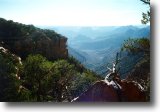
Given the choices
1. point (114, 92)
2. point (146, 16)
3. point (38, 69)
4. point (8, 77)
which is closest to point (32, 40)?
point (38, 69)

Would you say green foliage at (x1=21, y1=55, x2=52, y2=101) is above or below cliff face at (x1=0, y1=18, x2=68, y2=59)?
below

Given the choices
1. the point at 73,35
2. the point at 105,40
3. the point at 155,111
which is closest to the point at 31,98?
the point at 73,35

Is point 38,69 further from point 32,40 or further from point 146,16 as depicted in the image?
point 146,16

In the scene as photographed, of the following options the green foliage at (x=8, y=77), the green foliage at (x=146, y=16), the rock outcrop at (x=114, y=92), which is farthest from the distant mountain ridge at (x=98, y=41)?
the green foliage at (x=8, y=77)

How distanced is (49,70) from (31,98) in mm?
335

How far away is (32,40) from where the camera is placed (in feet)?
9.62

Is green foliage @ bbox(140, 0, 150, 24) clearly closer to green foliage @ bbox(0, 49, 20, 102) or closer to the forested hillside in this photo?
the forested hillside

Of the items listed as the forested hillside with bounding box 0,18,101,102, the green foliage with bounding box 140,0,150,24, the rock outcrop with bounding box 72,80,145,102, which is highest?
the green foliage with bounding box 140,0,150,24

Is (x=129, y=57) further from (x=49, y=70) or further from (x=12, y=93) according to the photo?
(x=12, y=93)

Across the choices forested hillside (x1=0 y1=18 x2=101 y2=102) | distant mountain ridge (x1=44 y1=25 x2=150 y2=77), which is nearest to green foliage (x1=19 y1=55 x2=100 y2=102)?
forested hillside (x1=0 y1=18 x2=101 y2=102)

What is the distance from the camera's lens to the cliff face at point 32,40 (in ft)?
9.43

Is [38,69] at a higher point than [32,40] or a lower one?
lower

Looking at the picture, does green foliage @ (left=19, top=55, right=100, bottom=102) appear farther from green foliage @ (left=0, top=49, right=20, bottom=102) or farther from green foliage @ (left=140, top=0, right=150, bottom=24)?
green foliage @ (left=140, top=0, right=150, bottom=24)

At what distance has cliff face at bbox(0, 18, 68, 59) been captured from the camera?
9.43ft
